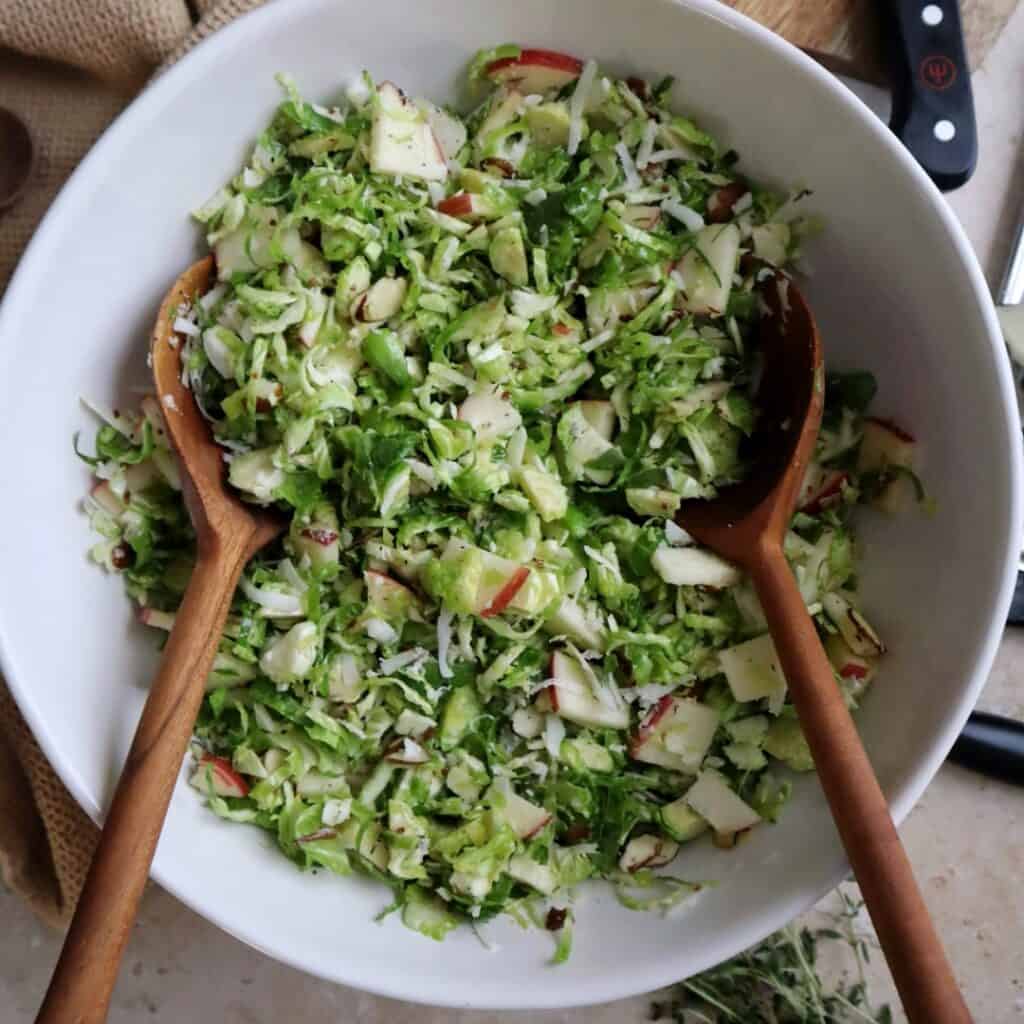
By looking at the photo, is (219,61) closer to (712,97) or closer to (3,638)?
(712,97)

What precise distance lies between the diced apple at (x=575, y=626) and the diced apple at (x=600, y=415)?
224 mm

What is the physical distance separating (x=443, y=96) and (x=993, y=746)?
1247 mm

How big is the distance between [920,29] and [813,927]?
1.35 metres

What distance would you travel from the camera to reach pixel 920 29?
169cm

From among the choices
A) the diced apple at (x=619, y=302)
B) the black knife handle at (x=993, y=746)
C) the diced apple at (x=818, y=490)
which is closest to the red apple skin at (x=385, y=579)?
the diced apple at (x=619, y=302)

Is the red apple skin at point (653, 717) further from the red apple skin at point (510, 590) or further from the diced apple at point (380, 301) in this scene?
the diced apple at point (380, 301)

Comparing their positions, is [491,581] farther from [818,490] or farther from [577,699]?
[818,490]

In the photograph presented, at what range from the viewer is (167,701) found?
1.35m

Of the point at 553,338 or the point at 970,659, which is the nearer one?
the point at 970,659

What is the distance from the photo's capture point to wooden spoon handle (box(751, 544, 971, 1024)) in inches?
48.0

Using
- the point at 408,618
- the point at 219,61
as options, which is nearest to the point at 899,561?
the point at 408,618

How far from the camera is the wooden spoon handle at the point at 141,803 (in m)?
1.22

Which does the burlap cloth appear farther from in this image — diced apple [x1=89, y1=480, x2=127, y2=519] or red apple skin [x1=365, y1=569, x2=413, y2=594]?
red apple skin [x1=365, y1=569, x2=413, y2=594]

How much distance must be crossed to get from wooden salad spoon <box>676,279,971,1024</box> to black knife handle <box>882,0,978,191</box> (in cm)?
40
